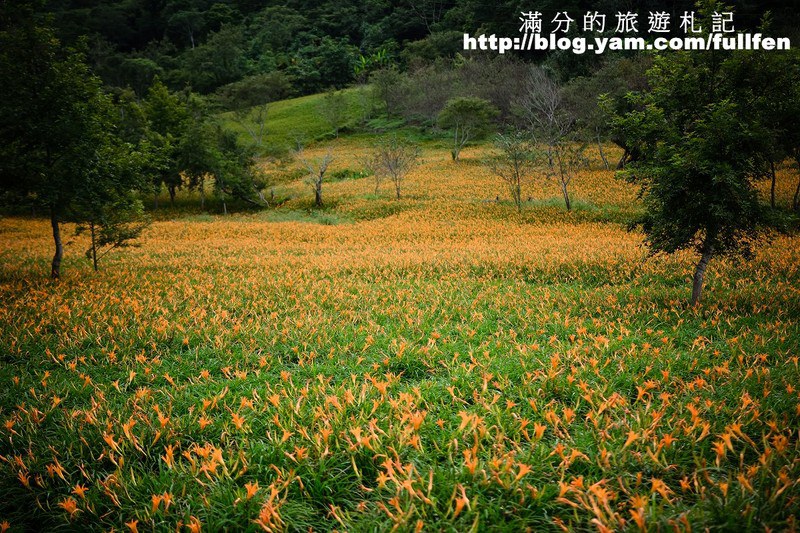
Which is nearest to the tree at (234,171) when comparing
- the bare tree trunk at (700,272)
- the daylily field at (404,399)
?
the daylily field at (404,399)

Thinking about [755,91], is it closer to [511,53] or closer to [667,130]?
[667,130]

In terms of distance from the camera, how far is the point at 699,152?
22.0 ft

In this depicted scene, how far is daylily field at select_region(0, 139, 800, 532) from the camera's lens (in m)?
2.84

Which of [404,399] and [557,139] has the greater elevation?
[557,139]

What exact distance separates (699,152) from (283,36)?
10906cm

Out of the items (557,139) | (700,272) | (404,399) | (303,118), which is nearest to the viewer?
(404,399)

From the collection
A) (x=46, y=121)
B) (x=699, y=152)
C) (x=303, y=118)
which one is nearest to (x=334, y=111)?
(x=303, y=118)

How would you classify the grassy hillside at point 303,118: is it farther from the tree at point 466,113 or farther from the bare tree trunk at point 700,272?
the bare tree trunk at point 700,272

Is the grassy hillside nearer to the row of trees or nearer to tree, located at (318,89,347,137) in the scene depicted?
tree, located at (318,89,347,137)

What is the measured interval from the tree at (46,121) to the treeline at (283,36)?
54083 mm

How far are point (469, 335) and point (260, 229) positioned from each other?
1983cm

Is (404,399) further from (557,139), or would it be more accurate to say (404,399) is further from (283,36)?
(283,36)

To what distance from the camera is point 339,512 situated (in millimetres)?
2861

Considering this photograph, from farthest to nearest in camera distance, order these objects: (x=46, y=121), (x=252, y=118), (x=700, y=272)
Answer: (x=252, y=118), (x=46, y=121), (x=700, y=272)
